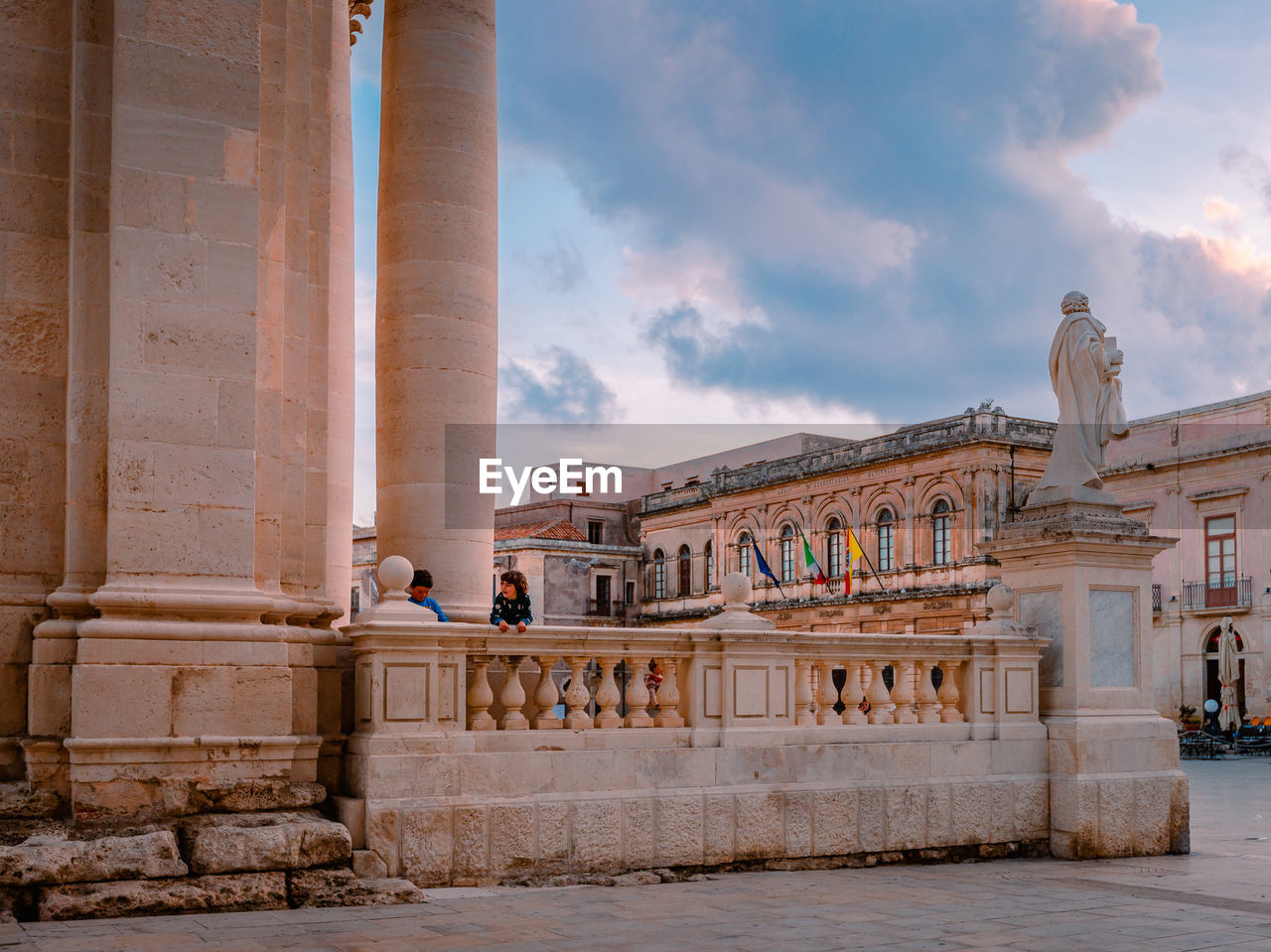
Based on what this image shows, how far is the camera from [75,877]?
8.15 metres

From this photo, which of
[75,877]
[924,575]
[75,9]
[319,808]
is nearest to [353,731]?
[319,808]

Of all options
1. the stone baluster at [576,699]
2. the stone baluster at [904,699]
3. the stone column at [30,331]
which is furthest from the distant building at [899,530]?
the stone column at [30,331]

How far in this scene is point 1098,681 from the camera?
42.7ft

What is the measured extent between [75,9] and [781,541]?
53511 mm

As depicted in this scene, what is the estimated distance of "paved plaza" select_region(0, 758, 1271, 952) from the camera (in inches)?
304

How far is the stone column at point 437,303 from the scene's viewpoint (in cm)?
1178

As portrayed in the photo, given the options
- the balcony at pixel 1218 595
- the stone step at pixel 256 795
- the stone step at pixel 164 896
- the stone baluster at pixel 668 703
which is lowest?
the stone step at pixel 164 896

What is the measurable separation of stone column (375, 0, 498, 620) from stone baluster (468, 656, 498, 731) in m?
1.57

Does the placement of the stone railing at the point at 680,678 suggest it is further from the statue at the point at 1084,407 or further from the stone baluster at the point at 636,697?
the statue at the point at 1084,407

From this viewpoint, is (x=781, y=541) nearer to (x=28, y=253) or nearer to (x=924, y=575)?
(x=924, y=575)

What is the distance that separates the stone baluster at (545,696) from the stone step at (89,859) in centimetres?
266

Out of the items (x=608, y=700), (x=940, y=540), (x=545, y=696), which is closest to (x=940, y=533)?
(x=940, y=540)

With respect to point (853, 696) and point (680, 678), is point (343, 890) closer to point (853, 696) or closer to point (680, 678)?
point (680, 678)

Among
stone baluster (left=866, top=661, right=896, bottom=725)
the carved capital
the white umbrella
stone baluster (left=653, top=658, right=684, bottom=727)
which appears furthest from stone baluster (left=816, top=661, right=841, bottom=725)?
the white umbrella
